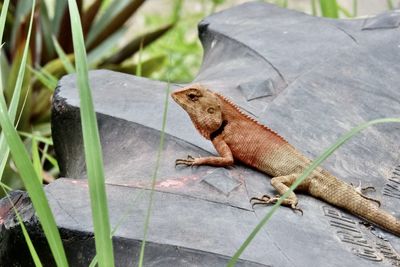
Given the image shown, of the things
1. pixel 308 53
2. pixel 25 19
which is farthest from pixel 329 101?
pixel 25 19

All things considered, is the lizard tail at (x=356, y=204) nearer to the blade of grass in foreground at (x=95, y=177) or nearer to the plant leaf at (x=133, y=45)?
the blade of grass in foreground at (x=95, y=177)

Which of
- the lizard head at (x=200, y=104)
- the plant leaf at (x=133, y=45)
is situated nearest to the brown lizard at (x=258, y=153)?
the lizard head at (x=200, y=104)

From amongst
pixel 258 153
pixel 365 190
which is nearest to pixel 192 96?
pixel 258 153

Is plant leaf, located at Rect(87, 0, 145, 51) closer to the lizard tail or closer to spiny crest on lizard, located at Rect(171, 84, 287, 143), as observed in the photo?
spiny crest on lizard, located at Rect(171, 84, 287, 143)

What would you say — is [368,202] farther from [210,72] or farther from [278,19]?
[278,19]

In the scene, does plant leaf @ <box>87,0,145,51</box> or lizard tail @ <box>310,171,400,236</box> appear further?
plant leaf @ <box>87,0,145,51</box>

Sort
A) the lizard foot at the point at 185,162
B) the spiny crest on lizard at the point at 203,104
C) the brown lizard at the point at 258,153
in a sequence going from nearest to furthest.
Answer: the lizard foot at the point at 185,162 < the brown lizard at the point at 258,153 < the spiny crest on lizard at the point at 203,104

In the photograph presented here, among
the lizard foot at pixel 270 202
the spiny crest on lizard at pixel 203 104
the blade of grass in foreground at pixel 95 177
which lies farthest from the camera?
the spiny crest on lizard at pixel 203 104

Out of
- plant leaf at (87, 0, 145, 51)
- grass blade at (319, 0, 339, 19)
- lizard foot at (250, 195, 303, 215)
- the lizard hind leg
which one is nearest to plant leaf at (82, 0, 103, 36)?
plant leaf at (87, 0, 145, 51)
